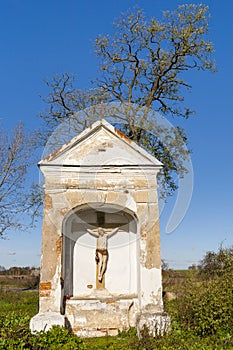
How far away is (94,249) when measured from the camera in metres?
9.05

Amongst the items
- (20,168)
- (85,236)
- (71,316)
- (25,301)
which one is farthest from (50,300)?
(20,168)

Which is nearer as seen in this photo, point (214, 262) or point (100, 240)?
point (100, 240)

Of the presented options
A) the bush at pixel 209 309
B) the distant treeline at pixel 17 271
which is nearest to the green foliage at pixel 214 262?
the bush at pixel 209 309

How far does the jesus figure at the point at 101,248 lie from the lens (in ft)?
28.9

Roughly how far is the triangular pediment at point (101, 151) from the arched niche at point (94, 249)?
114 centimetres

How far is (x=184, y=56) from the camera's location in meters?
13.9

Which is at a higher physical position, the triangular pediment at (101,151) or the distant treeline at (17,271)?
the triangular pediment at (101,151)

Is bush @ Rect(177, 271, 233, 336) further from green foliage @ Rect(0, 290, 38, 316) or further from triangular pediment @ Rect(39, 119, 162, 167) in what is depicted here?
green foliage @ Rect(0, 290, 38, 316)

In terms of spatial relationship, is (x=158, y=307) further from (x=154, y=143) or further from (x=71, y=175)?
(x=154, y=143)

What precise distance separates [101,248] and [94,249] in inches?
10.6

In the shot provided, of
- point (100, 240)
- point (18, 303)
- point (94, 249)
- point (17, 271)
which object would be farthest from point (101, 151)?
point (17, 271)

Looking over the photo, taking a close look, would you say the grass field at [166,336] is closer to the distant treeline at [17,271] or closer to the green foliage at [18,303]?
the green foliage at [18,303]

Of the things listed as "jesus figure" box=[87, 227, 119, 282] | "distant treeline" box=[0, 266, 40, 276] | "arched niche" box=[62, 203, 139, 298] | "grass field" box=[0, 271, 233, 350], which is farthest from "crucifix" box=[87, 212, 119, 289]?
"distant treeline" box=[0, 266, 40, 276]

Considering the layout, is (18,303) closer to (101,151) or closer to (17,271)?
(101,151)
